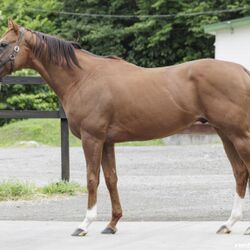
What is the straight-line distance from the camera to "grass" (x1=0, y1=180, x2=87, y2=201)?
36.8ft

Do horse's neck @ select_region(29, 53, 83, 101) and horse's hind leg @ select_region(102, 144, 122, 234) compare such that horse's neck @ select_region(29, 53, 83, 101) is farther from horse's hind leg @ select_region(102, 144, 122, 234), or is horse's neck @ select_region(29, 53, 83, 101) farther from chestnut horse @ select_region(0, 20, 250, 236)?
horse's hind leg @ select_region(102, 144, 122, 234)

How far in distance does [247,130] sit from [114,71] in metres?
Result: 1.78

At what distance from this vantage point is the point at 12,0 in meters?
41.6

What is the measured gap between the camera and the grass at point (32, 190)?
11211mm

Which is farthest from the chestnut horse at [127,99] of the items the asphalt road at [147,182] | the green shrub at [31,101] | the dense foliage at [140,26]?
the dense foliage at [140,26]

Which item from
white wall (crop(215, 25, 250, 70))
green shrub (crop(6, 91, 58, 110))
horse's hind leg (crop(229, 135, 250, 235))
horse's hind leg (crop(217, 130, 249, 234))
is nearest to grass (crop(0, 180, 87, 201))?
horse's hind leg (crop(217, 130, 249, 234))

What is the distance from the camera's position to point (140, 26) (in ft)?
129

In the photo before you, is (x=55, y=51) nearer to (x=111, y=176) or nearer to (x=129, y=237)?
(x=111, y=176)

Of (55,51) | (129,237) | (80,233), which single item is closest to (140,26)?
(55,51)

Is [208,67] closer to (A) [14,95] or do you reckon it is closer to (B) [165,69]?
(B) [165,69]

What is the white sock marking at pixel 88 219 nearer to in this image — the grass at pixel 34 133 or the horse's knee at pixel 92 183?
the horse's knee at pixel 92 183

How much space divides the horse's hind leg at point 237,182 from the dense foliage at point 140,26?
97.5ft

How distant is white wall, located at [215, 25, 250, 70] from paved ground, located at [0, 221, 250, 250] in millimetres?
19640

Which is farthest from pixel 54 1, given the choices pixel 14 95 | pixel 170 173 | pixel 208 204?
pixel 208 204
